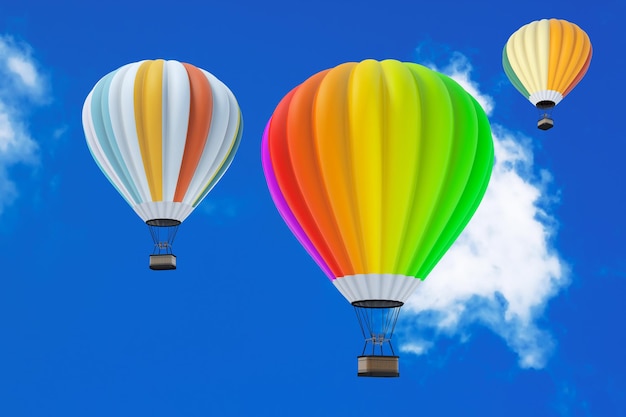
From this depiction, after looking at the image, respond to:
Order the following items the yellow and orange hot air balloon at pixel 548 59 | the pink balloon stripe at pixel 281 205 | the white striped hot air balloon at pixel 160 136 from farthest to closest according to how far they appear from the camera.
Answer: the yellow and orange hot air balloon at pixel 548 59
the white striped hot air balloon at pixel 160 136
the pink balloon stripe at pixel 281 205

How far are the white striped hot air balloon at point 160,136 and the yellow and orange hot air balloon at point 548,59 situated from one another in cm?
1238

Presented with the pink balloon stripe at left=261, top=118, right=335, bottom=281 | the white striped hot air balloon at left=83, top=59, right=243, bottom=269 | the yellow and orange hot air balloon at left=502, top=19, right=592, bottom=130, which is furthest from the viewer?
the yellow and orange hot air balloon at left=502, top=19, right=592, bottom=130

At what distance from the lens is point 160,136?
2780 cm

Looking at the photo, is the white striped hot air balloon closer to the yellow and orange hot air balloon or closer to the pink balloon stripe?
the pink balloon stripe

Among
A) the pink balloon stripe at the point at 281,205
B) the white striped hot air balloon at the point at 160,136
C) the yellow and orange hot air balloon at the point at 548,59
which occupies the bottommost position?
the pink balloon stripe at the point at 281,205

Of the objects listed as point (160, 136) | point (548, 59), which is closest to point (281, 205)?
point (160, 136)

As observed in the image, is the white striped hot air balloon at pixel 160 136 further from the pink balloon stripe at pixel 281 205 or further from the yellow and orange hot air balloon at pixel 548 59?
the yellow and orange hot air balloon at pixel 548 59

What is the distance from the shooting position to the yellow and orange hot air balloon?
3734 centimetres

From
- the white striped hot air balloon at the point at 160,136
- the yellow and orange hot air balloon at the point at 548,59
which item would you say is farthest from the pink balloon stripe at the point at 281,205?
the yellow and orange hot air balloon at the point at 548,59

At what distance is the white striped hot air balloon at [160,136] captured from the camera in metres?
27.8

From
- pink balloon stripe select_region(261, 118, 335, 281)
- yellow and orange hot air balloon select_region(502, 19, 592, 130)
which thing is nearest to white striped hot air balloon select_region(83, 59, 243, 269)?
pink balloon stripe select_region(261, 118, 335, 281)

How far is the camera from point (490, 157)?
24.8 metres

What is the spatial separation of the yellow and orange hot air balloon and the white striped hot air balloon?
12.4 meters

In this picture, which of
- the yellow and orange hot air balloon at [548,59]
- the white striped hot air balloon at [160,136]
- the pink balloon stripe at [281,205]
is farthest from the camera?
the yellow and orange hot air balloon at [548,59]
